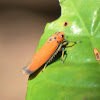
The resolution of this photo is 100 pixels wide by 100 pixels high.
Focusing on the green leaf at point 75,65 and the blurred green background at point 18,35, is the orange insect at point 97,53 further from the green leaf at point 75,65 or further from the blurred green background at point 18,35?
the blurred green background at point 18,35

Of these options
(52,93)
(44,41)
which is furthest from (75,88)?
(44,41)

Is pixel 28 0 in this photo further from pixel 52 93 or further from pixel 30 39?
pixel 52 93

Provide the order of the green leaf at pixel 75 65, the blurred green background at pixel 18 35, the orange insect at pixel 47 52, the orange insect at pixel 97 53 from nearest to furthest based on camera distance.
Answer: the green leaf at pixel 75 65
the orange insect at pixel 97 53
the orange insect at pixel 47 52
the blurred green background at pixel 18 35

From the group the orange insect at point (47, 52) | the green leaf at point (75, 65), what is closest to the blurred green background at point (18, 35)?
the orange insect at point (47, 52)

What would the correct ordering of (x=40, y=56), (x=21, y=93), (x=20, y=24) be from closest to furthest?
(x=40, y=56) → (x=21, y=93) → (x=20, y=24)

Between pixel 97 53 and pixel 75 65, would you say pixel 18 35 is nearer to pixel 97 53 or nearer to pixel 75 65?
pixel 75 65

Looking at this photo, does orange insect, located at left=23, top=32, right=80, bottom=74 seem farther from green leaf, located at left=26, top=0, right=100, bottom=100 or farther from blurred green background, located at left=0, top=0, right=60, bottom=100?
blurred green background, located at left=0, top=0, right=60, bottom=100

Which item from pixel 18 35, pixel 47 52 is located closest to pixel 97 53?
pixel 47 52
